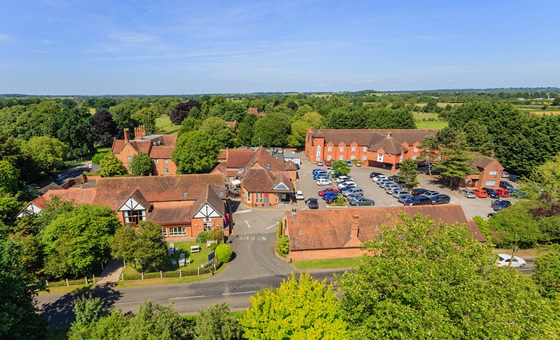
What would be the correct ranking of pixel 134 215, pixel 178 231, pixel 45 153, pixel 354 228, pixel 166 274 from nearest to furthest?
pixel 166 274, pixel 354 228, pixel 178 231, pixel 134 215, pixel 45 153

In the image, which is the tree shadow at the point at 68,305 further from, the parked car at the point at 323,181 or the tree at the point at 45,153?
the tree at the point at 45,153

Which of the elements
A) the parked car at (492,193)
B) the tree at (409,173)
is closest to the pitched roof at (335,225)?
the tree at (409,173)

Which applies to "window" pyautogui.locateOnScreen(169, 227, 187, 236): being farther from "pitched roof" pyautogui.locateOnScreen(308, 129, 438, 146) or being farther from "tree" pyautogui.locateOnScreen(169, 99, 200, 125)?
"tree" pyautogui.locateOnScreen(169, 99, 200, 125)

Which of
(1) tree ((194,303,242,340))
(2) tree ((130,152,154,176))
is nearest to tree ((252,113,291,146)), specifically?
(2) tree ((130,152,154,176))

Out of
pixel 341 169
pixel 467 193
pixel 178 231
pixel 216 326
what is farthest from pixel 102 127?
pixel 467 193

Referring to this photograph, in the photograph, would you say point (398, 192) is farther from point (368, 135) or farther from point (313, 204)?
point (368, 135)

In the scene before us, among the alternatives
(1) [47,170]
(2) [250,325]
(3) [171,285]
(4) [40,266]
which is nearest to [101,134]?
(1) [47,170]
